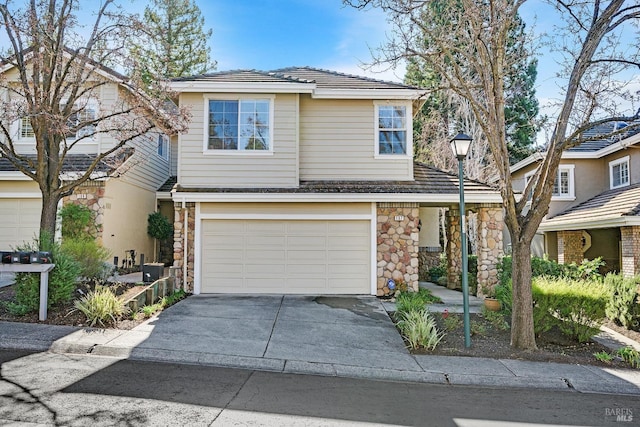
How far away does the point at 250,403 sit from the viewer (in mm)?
4641

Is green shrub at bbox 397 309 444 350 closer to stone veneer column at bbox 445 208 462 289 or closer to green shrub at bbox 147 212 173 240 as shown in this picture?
stone veneer column at bbox 445 208 462 289

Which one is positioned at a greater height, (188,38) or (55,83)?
(188,38)

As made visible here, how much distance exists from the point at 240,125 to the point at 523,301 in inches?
326

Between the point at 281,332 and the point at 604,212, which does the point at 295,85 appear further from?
the point at 604,212

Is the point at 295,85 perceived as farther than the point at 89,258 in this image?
Yes

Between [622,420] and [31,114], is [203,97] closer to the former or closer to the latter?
[31,114]

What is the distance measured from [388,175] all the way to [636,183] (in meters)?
9.58

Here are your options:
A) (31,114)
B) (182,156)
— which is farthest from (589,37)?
(31,114)

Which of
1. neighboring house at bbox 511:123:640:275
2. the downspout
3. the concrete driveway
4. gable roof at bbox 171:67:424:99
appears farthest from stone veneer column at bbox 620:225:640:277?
the downspout

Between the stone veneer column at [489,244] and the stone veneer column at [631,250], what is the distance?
3.72 meters

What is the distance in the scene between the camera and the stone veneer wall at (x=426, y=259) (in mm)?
16172

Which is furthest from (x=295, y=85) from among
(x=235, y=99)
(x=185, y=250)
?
(x=185, y=250)

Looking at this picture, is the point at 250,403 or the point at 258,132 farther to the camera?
the point at 258,132

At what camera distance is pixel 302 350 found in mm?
6648
